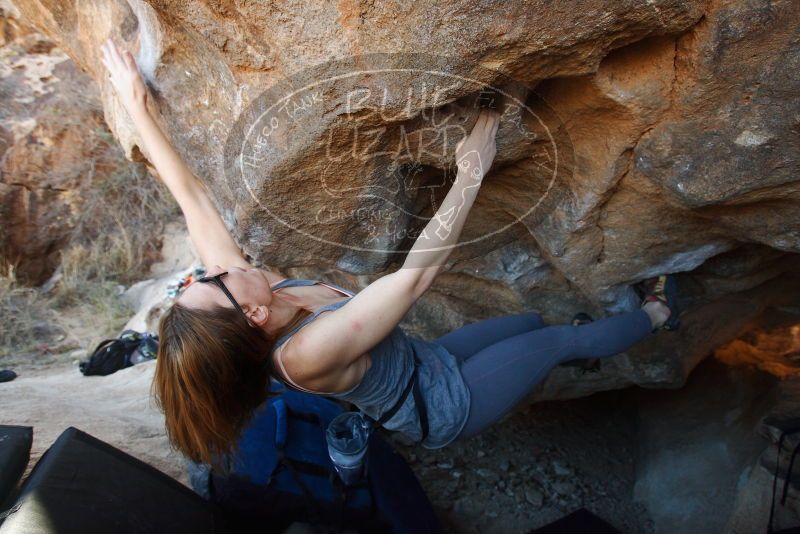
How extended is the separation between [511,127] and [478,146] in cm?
10

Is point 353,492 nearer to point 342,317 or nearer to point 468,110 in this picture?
point 342,317

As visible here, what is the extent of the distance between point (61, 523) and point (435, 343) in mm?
962

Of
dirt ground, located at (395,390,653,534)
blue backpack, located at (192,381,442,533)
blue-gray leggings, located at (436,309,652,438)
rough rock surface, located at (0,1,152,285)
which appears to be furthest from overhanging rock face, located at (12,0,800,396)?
rough rock surface, located at (0,1,152,285)

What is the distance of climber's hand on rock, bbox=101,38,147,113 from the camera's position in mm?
1400

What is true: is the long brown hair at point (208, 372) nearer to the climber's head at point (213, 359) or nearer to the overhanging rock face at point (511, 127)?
the climber's head at point (213, 359)

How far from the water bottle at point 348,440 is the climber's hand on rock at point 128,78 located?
986 mm

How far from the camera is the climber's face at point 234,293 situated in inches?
44.6

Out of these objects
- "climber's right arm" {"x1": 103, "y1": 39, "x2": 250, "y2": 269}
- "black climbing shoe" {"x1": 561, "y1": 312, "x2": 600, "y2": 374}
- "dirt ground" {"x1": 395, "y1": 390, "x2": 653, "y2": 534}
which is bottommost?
"dirt ground" {"x1": 395, "y1": 390, "x2": 653, "y2": 534}

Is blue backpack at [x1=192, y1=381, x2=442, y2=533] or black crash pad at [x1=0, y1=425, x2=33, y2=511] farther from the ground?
black crash pad at [x1=0, y1=425, x2=33, y2=511]

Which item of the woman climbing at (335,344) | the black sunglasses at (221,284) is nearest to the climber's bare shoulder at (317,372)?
the woman climbing at (335,344)

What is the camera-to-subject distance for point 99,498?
1.27 meters

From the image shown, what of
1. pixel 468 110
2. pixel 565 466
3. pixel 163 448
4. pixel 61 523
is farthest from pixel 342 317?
pixel 565 466

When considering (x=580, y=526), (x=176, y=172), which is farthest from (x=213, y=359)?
(x=580, y=526)

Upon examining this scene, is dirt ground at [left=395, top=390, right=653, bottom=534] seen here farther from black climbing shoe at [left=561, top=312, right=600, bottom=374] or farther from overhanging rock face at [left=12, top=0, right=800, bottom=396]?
overhanging rock face at [left=12, top=0, right=800, bottom=396]
